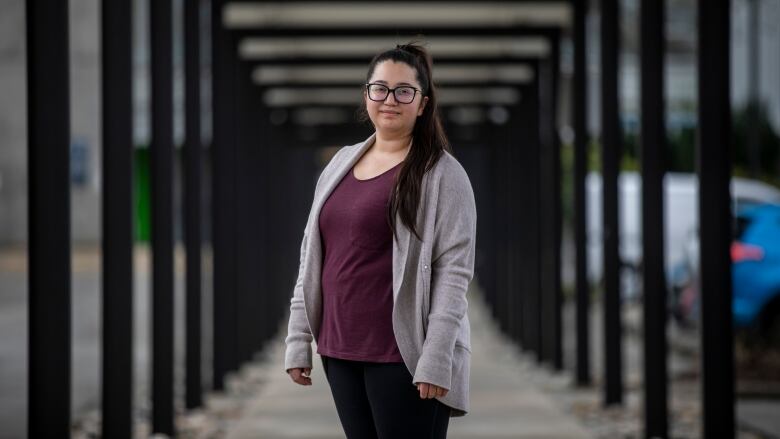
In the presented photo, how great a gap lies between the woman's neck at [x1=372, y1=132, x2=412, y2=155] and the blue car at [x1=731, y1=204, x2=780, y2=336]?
7665 millimetres

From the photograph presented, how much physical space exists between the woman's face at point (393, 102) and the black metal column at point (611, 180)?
17.5 feet

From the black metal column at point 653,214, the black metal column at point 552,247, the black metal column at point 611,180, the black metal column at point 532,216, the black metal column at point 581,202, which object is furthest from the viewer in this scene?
the black metal column at point 532,216

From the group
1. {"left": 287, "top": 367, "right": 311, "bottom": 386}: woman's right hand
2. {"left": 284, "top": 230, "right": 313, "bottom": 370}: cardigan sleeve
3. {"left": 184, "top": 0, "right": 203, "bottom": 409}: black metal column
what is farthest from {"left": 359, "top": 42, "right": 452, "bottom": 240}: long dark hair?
{"left": 184, "top": 0, "right": 203, "bottom": 409}: black metal column

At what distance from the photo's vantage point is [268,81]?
12344 millimetres

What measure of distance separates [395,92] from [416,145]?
14 centimetres

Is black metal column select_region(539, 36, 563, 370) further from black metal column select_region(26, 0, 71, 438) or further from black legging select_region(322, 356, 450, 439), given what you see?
black legging select_region(322, 356, 450, 439)

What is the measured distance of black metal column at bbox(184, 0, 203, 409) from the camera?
751 cm

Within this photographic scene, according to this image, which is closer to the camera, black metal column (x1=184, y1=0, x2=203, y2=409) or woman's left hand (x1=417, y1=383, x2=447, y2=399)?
woman's left hand (x1=417, y1=383, x2=447, y2=399)

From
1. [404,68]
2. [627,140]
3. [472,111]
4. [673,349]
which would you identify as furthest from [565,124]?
[404,68]

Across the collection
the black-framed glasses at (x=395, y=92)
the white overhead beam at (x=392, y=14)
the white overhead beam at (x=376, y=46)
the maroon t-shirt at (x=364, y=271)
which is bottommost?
the maroon t-shirt at (x=364, y=271)

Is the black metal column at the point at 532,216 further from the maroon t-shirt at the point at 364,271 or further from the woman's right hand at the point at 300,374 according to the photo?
the maroon t-shirt at the point at 364,271

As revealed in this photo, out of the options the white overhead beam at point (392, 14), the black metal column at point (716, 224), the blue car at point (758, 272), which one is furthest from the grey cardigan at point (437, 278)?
the blue car at point (758, 272)

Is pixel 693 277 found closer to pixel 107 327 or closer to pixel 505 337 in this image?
pixel 505 337

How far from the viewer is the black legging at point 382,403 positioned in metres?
2.70
